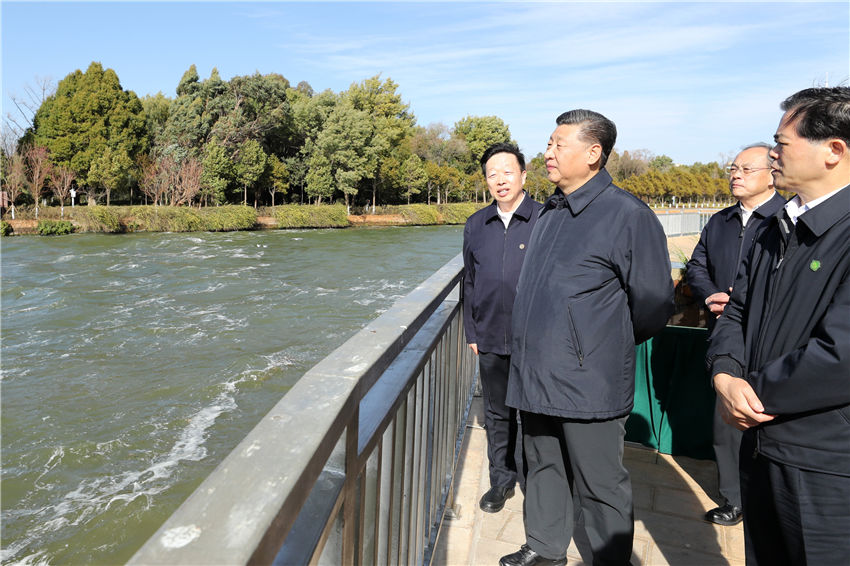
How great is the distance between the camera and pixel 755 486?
1.69 meters

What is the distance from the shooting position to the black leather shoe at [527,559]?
2.38m

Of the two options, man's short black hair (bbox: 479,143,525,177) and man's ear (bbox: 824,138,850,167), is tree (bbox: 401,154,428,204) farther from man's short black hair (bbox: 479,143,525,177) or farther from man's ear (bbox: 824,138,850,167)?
man's ear (bbox: 824,138,850,167)

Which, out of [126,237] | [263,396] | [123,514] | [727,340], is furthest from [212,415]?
[126,237]

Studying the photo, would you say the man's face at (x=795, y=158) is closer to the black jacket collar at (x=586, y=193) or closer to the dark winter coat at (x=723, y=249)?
the black jacket collar at (x=586, y=193)

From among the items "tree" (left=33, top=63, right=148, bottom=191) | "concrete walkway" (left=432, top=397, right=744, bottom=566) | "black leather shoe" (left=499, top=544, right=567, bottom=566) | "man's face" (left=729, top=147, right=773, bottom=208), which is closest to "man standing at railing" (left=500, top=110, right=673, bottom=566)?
"black leather shoe" (left=499, top=544, right=567, bottom=566)

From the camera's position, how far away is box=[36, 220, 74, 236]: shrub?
30984 mm

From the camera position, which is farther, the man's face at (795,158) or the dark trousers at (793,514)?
the man's face at (795,158)

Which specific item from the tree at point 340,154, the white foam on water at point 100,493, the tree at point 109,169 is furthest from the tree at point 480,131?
the white foam on water at point 100,493

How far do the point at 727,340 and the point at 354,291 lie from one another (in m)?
17.4

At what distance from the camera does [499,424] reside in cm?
305

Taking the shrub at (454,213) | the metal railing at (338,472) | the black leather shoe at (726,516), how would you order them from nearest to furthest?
the metal railing at (338,472) < the black leather shoe at (726,516) < the shrub at (454,213)

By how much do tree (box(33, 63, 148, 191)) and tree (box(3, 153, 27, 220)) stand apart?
3426 mm

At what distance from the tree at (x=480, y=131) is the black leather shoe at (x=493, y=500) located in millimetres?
74560

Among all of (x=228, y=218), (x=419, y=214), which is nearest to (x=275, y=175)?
(x=228, y=218)
